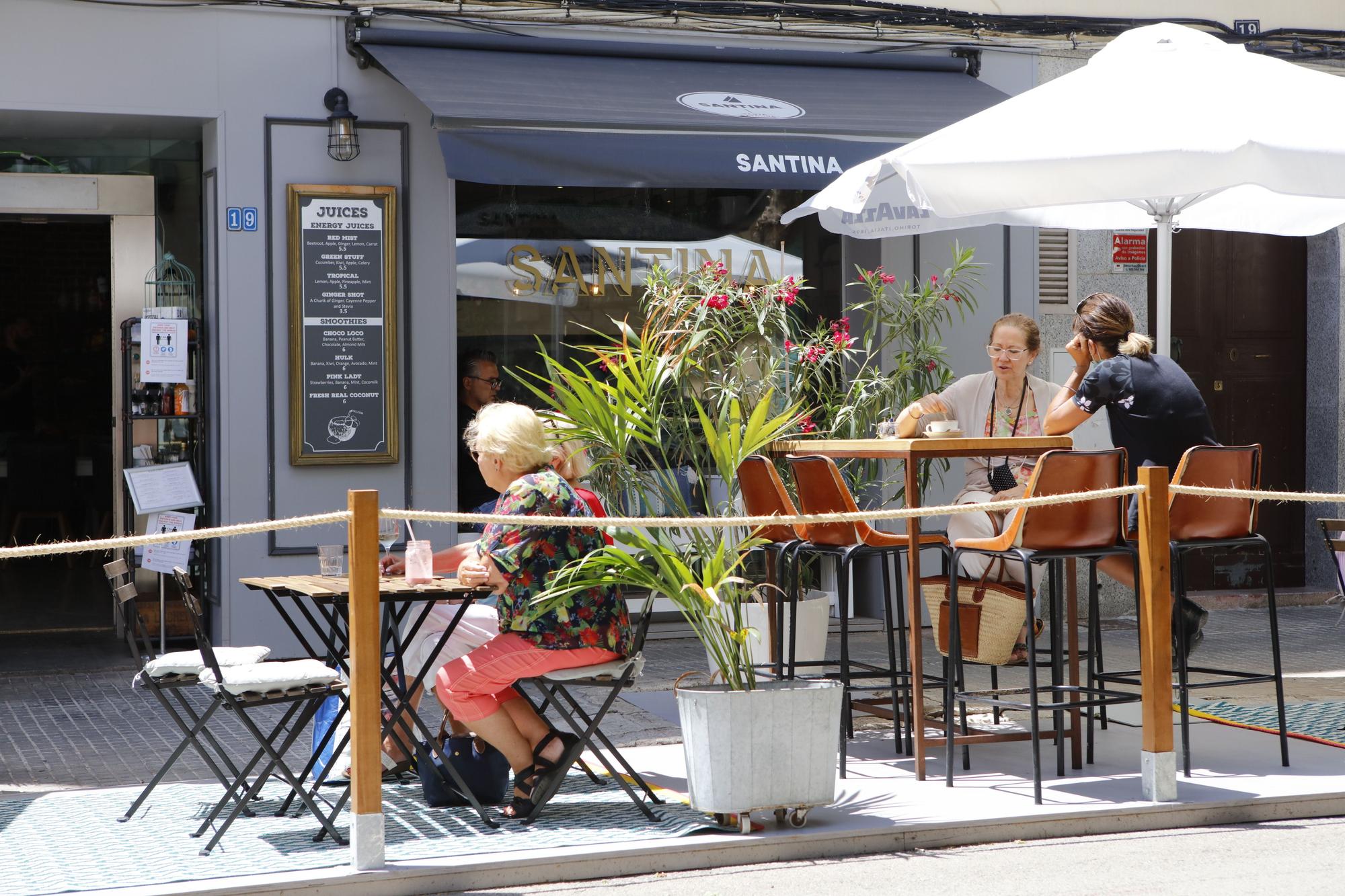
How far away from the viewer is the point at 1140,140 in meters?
5.27

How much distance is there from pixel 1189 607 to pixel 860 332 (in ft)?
12.0

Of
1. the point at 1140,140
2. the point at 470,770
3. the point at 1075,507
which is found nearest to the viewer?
the point at 470,770

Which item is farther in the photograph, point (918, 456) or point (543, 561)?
point (918, 456)

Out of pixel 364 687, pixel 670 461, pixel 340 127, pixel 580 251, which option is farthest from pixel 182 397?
pixel 364 687

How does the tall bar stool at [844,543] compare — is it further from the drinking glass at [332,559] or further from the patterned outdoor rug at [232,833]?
the drinking glass at [332,559]

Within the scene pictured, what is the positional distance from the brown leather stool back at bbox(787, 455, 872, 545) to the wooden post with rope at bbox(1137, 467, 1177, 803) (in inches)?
38.8

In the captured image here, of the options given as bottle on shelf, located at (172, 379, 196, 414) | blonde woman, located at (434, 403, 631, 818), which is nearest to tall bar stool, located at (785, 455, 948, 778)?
blonde woman, located at (434, 403, 631, 818)

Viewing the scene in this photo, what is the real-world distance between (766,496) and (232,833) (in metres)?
2.17

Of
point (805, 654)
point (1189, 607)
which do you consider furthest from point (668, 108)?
point (1189, 607)

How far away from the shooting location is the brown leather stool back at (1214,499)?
5.22 meters

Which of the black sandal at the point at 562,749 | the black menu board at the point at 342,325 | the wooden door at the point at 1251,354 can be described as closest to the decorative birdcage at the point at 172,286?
the black menu board at the point at 342,325

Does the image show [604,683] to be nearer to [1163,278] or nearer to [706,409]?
[706,409]

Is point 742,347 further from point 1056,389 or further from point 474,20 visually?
point 474,20

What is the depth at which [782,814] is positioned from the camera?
179 inches
